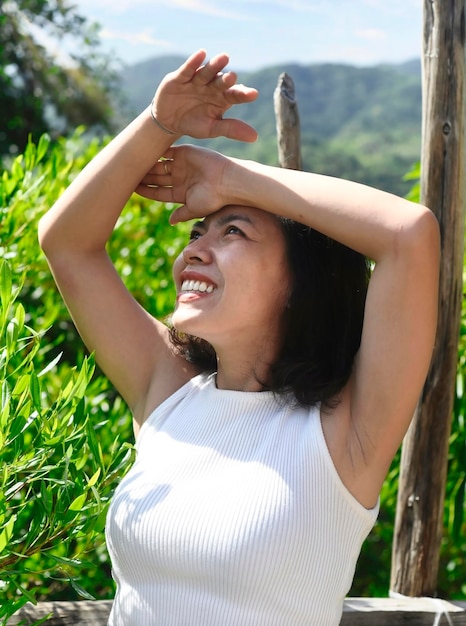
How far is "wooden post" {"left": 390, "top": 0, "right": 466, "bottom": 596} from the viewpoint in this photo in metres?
2.04

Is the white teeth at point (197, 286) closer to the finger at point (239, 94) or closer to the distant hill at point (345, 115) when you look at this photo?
the finger at point (239, 94)

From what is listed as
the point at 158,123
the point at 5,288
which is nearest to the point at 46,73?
the point at 158,123

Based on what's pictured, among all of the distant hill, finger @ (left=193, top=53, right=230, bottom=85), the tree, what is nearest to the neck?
finger @ (left=193, top=53, right=230, bottom=85)

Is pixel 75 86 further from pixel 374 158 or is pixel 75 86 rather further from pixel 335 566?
pixel 335 566

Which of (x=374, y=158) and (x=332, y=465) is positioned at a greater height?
(x=374, y=158)

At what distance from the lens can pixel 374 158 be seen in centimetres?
1312

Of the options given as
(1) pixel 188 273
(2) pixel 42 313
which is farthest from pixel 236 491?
(2) pixel 42 313

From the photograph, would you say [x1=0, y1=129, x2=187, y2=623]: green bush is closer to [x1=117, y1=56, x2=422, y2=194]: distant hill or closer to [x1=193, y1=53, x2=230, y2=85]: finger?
[x1=193, y1=53, x2=230, y2=85]: finger

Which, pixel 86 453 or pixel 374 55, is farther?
pixel 374 55

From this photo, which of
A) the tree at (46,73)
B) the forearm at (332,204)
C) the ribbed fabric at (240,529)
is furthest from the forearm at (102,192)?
the tree at (46,73)

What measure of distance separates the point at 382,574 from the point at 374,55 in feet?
55.0

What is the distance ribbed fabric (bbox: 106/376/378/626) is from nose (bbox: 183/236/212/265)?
296 mm

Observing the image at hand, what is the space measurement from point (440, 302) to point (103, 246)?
33.2 inches

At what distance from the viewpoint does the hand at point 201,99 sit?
1.66m
